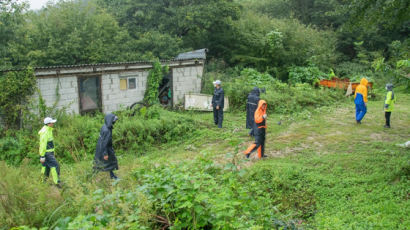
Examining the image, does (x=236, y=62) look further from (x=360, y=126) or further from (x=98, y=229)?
(x=98, y=229)

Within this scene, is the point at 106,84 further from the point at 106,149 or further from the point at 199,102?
the point at 106,149

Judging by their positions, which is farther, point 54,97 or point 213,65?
point 213,65

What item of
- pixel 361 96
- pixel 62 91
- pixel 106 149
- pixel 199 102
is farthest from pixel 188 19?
pixel 106 149

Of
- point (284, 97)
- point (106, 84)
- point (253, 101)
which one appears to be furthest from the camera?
→ point (284, 97)

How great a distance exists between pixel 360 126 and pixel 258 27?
1112 centimetres

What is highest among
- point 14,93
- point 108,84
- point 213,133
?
point 108,84

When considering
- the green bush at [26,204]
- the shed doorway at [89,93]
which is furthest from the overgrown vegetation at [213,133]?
the shed doorway at [89,93]

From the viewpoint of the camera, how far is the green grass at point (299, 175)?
443cm

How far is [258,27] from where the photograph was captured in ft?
68.1

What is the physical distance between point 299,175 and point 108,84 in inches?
329

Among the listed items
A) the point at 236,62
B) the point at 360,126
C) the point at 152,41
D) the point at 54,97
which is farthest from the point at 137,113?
the point at 236,62

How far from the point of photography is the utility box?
47.5 feet

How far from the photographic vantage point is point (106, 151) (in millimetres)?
7395

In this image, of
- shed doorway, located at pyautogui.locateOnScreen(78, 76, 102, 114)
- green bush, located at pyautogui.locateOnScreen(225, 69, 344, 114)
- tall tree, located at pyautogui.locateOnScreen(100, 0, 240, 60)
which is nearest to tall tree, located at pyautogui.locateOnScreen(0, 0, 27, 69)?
tall tree, located at pyautogui.locateOnScreen(100, 0, 240, 60)
